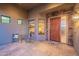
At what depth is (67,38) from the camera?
2.56 meters

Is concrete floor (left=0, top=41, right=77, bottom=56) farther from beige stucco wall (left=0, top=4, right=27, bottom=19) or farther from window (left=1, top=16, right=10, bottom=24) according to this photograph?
beige stucco wall (left=0, top=4, right=27, bottom=19)

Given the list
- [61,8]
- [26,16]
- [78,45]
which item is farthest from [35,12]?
[78,45]

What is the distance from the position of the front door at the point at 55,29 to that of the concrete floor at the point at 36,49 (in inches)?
4.6

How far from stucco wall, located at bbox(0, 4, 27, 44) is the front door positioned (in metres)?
0.55

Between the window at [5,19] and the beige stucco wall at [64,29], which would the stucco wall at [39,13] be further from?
the window at [5,19]

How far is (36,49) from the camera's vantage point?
8.41 ft

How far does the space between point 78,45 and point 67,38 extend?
25 centimetres

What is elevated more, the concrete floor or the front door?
the front door

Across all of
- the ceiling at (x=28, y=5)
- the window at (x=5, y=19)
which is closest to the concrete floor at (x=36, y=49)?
the window at (x=5, y=19)

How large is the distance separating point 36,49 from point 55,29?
1.87 feet

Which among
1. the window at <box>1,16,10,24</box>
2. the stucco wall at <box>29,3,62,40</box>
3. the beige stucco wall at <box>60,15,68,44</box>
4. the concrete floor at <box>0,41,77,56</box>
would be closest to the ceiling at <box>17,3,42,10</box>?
the stucco wall at <box>29,3,62,40</box>

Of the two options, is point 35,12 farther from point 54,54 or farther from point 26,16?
point 54,54

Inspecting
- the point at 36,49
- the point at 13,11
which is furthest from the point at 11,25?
the point at 36,49

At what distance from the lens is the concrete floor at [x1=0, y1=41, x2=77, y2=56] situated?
248 cm
